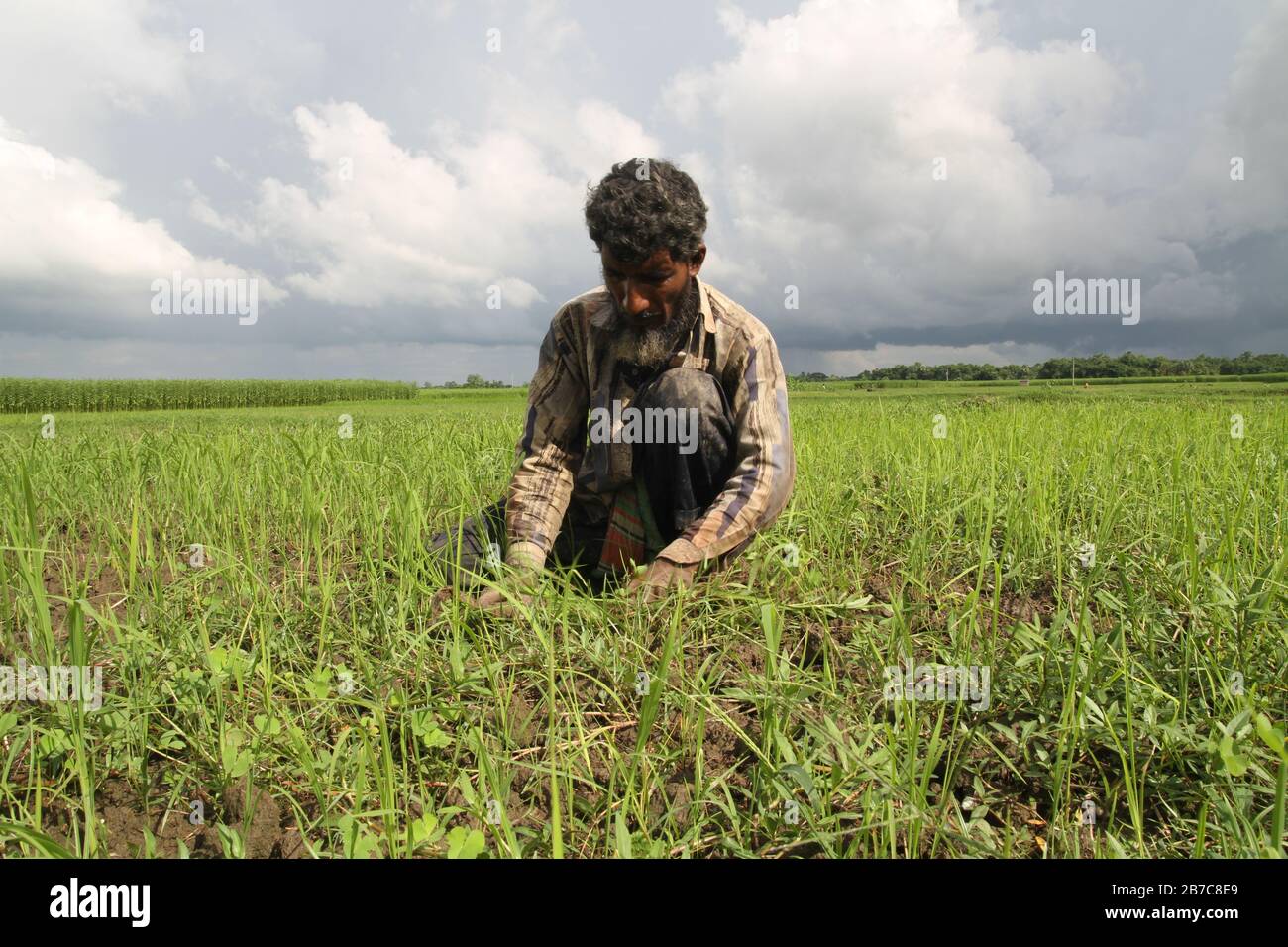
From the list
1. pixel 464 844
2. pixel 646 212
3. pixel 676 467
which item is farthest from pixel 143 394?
pixel 464 844

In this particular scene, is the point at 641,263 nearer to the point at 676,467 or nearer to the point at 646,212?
the point at 646,212

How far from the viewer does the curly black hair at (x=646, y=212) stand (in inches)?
75.3

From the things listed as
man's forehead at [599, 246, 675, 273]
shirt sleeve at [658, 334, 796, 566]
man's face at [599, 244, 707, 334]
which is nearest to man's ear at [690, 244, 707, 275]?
man's face at [599, 244, 707, 334]

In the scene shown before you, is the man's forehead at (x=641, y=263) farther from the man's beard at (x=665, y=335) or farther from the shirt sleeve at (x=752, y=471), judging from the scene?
the shirt sleeve at (x=752, y=471)

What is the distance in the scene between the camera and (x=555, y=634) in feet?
5.76

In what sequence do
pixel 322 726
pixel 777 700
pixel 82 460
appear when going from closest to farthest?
pixel 777 700 < pixel 322 726 < pixel 82 460

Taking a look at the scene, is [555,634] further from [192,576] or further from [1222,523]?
[1222,523]

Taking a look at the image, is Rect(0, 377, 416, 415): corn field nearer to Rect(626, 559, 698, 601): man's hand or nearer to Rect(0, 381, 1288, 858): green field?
Rect(0, 381, 1288, 858): green field

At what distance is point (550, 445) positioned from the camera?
7.73 ft
